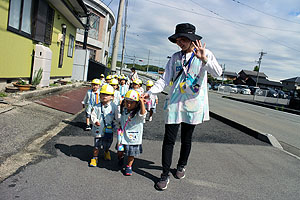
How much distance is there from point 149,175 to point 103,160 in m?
0.82

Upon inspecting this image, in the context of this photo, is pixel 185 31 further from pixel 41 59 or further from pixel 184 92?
pixel 41 59

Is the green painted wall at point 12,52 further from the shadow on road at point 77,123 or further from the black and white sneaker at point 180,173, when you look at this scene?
the black and white sneaker at point 180,173

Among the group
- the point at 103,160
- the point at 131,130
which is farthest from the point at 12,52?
the point at 131,130

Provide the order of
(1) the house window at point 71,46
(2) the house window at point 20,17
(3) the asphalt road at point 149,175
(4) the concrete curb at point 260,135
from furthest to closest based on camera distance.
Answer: (1) the house window at point 71,46 < (2) the house window at point 20,17 < (4) the concrete curb at point 260,135 < (3) the asphalt road at point 149,175

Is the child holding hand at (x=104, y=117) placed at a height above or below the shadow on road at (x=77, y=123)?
above

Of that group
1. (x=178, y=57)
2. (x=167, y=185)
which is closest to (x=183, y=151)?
(x=167, y=185)

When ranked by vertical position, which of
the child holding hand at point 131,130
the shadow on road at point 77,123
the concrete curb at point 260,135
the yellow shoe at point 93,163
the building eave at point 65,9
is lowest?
the shadow on road at point 77,123

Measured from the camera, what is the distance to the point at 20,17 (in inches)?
298

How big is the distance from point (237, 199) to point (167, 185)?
0.87 m

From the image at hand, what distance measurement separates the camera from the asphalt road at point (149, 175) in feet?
8.88

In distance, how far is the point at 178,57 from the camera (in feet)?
10.7

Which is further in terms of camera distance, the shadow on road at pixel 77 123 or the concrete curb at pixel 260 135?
the concrete curb at pixel 260 135

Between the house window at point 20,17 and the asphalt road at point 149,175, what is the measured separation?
4034 mm

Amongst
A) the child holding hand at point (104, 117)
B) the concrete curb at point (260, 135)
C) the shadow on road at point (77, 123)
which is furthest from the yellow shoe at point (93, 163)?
the concrete curb at point (260, 135)
